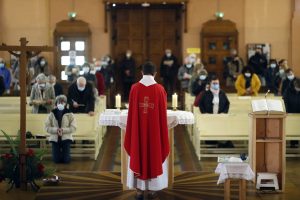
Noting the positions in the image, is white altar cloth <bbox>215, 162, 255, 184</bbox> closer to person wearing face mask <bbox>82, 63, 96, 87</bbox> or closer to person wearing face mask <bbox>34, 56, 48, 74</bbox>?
person wearing face mask <bbox>82, 63, 96, 87</bbox>

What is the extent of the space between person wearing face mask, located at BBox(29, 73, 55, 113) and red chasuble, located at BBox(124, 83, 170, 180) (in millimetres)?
5051

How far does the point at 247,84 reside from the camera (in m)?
17.3

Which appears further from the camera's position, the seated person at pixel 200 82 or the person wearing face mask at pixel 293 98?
the seated person at pixel 200 82

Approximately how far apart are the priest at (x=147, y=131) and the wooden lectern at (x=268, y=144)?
4.94 ft

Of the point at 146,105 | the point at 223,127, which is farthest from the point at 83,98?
the point at 146,105

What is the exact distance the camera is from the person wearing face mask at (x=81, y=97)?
13789mm

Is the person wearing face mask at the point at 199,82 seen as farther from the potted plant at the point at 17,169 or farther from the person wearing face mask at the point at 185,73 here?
the potted plant at the point at 17,169

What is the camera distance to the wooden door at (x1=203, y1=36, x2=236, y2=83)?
864 inches

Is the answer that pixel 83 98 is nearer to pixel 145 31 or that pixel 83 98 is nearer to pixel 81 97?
pixel 81 97

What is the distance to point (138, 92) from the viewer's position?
9.23 m

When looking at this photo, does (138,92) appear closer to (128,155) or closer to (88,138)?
(128,155)

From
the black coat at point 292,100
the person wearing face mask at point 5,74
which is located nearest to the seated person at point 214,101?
the black coat at point 292,100

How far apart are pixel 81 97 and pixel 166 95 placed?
4674mm

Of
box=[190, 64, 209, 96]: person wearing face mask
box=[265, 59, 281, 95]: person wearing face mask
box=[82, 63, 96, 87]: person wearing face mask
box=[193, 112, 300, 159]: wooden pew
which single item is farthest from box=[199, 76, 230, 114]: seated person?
box=[265, 59, 281, 95]: person wearing face mask
